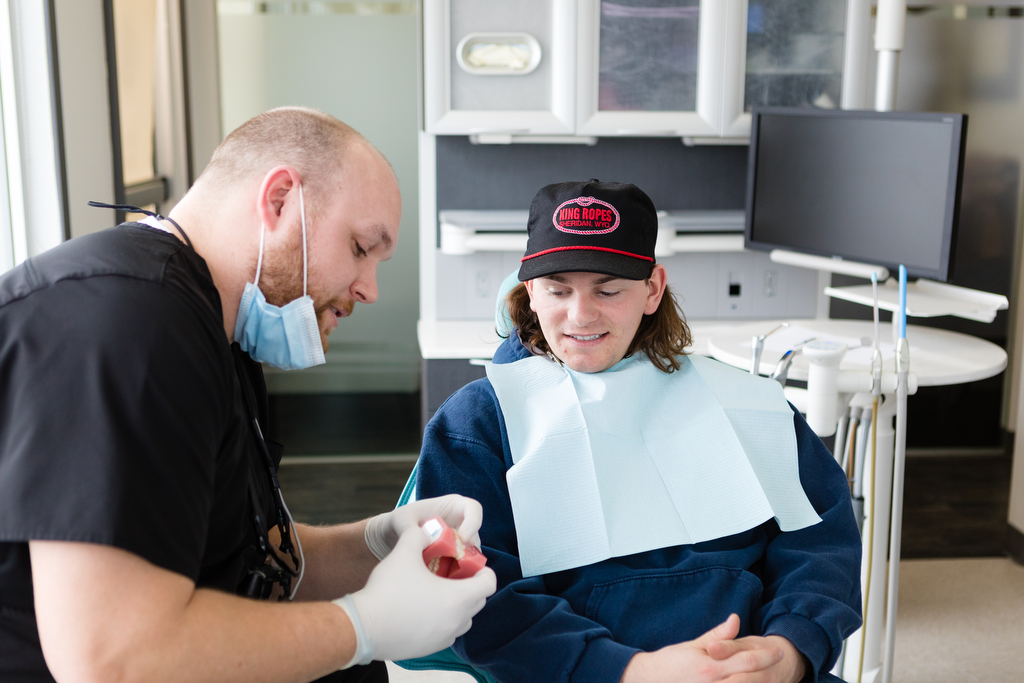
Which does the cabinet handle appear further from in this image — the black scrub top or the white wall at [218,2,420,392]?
the black scrub top

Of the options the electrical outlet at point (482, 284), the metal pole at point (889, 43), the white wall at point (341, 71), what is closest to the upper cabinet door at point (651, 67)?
the metal pole at point (889, 43)

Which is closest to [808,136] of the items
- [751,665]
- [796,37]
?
[796,37]

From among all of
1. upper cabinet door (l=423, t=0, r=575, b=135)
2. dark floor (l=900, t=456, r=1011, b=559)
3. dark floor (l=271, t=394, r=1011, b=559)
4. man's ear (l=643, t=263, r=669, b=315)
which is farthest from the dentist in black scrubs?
dark floor (l=900, t=456, r=1011, b=559)

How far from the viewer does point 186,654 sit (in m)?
0.84

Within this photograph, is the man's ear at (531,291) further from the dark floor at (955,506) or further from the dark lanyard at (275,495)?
the dark floor at (955,506)

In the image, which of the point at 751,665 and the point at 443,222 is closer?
the point at 751,665

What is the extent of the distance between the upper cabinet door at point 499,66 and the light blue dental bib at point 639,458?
4.67ft

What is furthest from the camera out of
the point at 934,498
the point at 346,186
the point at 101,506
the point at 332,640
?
the point at 934,498

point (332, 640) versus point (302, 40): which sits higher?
point (302, 40)

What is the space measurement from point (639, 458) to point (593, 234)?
0.36 m

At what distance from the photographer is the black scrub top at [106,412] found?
0.79 m

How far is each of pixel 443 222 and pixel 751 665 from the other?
1.99 m

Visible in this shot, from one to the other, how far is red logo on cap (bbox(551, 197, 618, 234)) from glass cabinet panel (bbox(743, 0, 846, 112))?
5.34ft

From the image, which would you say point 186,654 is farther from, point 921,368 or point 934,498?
point 934,498
